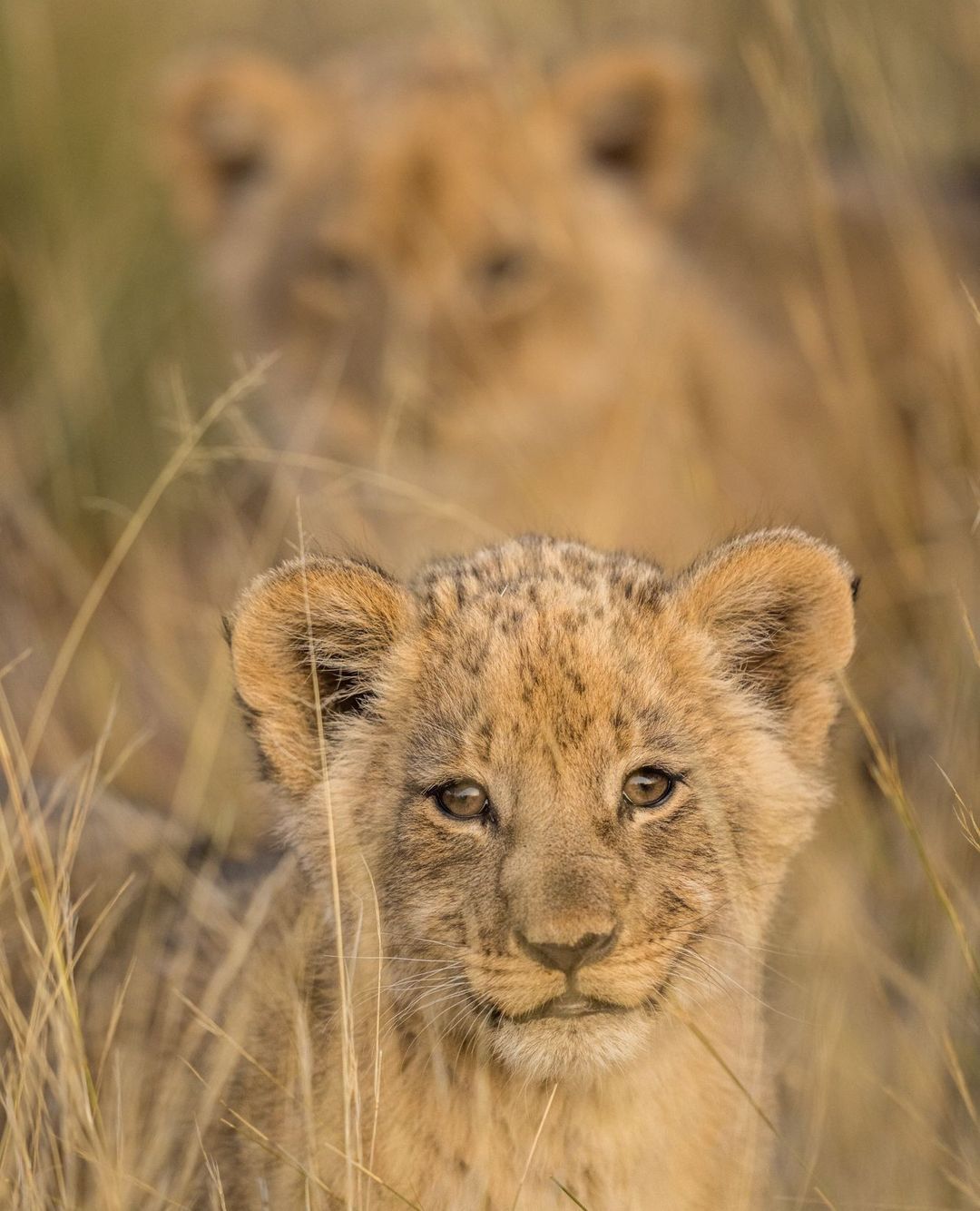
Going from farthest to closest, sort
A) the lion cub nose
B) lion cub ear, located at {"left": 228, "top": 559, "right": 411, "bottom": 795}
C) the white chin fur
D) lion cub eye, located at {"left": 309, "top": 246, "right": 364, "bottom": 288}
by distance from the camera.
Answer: lion cub eye, located at {"left": 309, "top": 246, "right": 364, "bottom": 288} < lion cub ear, located at {"left": 228, "top": 559, "right": 411, "bottom": 795} < the white chin fur < the lion cub nose

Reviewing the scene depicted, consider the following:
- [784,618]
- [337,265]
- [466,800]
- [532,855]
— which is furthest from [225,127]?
[532,855]

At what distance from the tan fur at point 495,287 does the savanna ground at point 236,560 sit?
1.09ft

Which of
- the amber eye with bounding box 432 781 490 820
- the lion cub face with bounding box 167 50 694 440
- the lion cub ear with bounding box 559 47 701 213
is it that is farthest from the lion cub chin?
the lion cub ear with bounding box 559 47 701 213

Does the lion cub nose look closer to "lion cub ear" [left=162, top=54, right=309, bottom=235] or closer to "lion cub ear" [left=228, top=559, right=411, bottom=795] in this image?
"lion cub ear" [left=228, top=559, right=411, bottom=795]

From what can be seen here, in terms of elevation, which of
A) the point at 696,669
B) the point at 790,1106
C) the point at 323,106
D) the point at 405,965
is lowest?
the point at 790,1106

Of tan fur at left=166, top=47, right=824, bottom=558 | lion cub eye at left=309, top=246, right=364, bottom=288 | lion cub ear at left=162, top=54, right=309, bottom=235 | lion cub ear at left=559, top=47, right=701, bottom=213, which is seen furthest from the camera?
lion cub ear at left=162, top=54, right=309, bottom=235

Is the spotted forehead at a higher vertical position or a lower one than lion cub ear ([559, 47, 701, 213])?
lower

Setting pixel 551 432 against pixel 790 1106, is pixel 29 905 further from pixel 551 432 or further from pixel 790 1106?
pixel 551 432

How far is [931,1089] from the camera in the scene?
377 centimetres

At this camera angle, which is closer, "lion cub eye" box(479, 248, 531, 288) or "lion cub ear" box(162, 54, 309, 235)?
"lion cub eye" box(479, 248, 531, 288)

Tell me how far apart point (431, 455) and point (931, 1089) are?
351cm

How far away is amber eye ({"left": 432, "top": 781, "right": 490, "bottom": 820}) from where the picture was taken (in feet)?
9.85

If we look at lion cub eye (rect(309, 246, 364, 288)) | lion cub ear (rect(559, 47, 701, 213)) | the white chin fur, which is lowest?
the white chin fur

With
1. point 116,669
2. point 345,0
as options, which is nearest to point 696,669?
point 116,669
